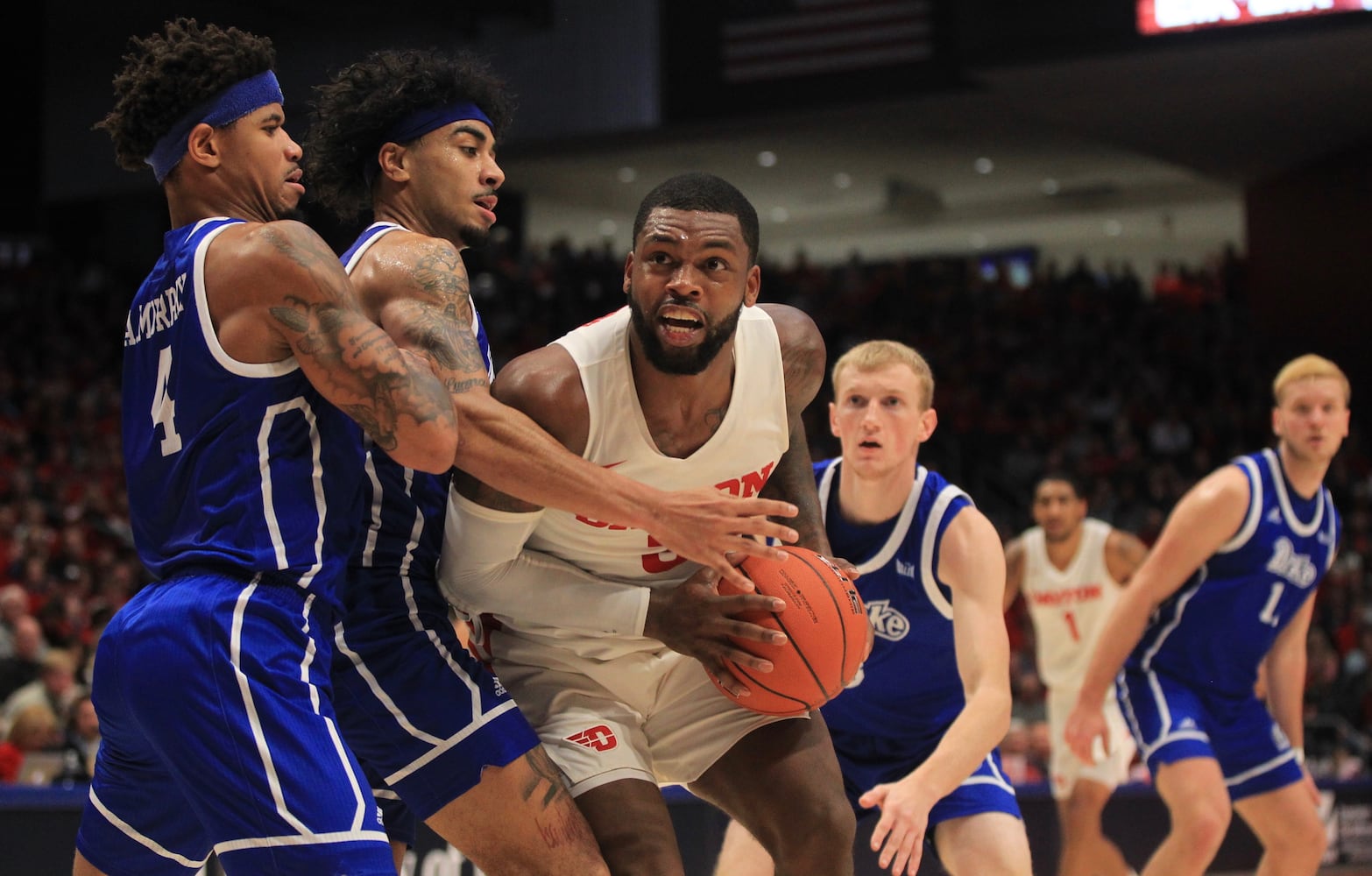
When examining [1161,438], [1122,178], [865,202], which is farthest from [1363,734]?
[865,202]

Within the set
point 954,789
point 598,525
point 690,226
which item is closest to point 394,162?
point 690,226

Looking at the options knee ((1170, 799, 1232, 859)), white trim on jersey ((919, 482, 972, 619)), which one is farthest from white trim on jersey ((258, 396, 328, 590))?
knee ((1170, 799, 1232, 859))

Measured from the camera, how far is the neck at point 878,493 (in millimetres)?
4340

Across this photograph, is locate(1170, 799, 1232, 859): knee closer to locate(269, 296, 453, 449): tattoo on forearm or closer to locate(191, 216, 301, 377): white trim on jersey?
locate(269, 296, 453, 449): tattoo on forearm

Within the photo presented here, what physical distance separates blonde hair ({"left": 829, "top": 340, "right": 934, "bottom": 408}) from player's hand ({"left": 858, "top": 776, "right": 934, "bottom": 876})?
4.38 ft

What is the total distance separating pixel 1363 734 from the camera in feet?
33.5

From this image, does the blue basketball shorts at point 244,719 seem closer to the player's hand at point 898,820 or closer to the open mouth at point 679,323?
the open mouth at point 679,323

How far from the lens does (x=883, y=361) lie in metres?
4.32

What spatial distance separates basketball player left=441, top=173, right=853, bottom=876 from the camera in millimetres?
3168

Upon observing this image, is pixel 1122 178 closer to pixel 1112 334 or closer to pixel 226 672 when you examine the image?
pixel 1112 334

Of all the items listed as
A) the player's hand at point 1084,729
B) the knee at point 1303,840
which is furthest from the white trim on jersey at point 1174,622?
the knee at point 1303,840

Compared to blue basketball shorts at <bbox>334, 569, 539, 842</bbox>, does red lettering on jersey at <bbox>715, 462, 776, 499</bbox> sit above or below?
above

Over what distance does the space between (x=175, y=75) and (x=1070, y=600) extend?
6.13 m

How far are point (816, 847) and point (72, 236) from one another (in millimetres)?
18451
